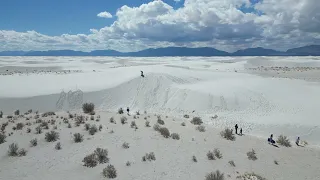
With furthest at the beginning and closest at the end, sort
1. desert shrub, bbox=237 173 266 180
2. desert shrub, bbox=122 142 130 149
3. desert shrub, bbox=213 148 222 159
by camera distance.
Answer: desert shrub, bbox=122 142 130 149
desert shrub, bbox=213 148 222 159
desert shrub, bbox=237 173 266 180

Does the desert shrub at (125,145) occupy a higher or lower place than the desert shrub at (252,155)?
higher

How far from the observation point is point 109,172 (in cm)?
1212

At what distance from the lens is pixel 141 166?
44.3ft

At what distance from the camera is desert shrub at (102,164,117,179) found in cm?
1209

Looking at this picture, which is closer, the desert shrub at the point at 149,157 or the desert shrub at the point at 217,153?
the desert shrub at the point at 149,157

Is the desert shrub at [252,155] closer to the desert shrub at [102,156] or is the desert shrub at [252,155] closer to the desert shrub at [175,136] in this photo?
the desert shrub at [175,136]

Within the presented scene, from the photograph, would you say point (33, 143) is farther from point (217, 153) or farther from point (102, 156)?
point (217, 153)

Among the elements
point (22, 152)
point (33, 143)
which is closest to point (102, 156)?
point (22, 152)

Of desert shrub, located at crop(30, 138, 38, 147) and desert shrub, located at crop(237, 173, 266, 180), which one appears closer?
desert shrub, located at crop(237, 173, 266, 180)

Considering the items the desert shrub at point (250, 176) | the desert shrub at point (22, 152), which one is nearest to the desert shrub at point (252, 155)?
the desert shrub at point (250, 176)

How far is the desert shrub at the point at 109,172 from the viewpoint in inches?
476

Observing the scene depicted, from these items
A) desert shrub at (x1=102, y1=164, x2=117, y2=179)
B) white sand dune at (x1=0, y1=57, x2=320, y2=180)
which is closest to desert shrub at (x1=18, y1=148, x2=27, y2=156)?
white sand dune at (x1=0, y1=57, x2=320, y2=180)

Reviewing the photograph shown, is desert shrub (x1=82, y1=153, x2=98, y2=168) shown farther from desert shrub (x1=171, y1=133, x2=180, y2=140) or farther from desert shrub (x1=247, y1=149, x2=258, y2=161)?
desert shrub (x1=247, y1=149, x2=258, y2=161)

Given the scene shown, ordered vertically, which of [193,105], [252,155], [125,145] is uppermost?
[125,145]
